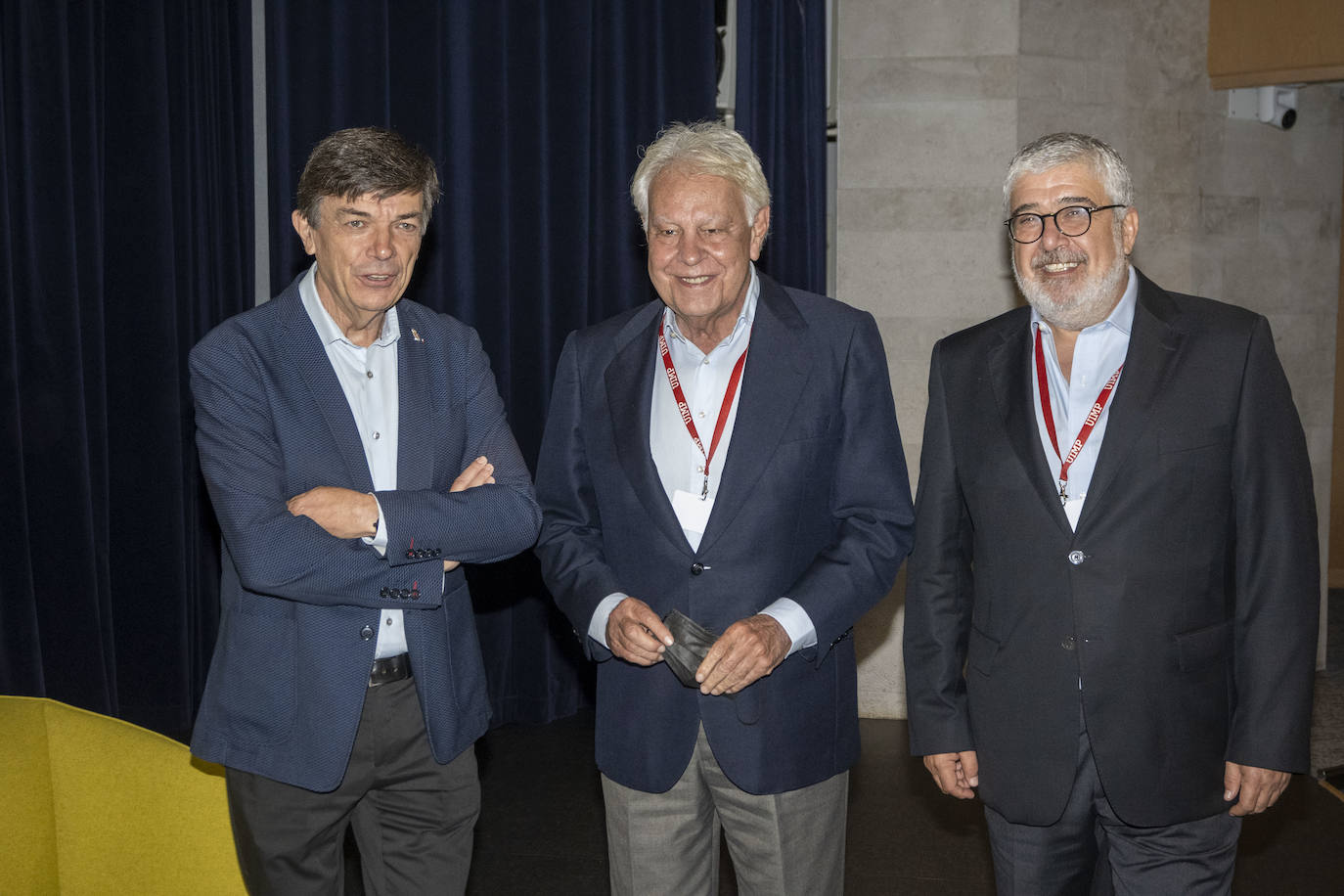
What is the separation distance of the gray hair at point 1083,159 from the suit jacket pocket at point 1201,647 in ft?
2.73

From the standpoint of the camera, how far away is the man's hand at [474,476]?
2605 millimetres

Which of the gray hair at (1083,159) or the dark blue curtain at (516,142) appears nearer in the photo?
the gray hair at (1083,159)

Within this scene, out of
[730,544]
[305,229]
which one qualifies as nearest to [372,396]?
[305,229]

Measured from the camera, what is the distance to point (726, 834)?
2484mm

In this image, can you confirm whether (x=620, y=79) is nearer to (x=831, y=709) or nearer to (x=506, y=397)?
(x=506, y=397)

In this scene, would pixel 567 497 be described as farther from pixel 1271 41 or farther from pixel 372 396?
pixel 1271 41

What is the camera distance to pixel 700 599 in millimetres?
2418

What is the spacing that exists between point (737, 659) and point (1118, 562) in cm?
76

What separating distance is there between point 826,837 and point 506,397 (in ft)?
11.4

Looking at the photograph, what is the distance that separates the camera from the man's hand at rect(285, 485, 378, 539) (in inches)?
93.7

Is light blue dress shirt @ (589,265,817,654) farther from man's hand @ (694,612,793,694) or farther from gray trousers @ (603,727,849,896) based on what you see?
gray trousers @ (603,727,849,896)

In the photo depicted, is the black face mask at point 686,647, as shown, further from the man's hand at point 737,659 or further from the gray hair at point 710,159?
the gray hair at point 710,159

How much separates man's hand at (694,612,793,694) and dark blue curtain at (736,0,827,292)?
11.3 ft

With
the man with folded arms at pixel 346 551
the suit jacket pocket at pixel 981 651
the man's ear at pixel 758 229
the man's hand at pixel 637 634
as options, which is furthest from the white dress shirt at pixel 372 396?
the suit jacket pocket at pixel 981 651
